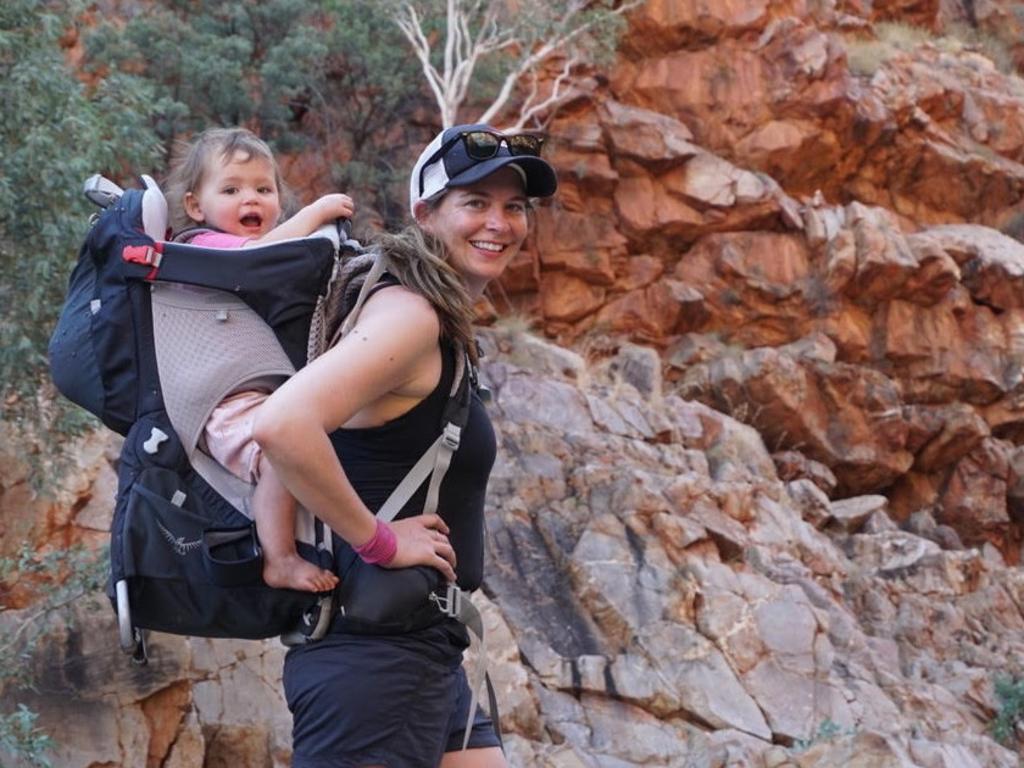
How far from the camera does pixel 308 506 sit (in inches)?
94.6

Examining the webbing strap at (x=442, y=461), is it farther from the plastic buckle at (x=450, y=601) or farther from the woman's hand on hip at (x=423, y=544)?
the plastic buckle at (x=450, y=601)

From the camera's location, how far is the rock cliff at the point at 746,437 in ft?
26.6

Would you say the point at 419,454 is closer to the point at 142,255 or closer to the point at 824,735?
the point at 142,255

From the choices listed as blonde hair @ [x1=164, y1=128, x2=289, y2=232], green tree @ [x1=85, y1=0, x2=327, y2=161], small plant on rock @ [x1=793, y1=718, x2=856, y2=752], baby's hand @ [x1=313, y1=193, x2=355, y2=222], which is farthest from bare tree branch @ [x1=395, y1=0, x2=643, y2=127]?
baby's hand @ [x1=313, y1=193, x2=355, y2=222]

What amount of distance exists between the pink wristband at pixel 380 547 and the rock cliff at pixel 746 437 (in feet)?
15.4

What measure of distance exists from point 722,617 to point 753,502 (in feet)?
8.39

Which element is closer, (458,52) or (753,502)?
(753,502)

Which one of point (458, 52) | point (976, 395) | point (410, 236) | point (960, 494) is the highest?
point (410, 236)

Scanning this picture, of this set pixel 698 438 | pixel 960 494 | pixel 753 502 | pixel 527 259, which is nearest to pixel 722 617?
pixel 753 502

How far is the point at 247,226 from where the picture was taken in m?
3.02

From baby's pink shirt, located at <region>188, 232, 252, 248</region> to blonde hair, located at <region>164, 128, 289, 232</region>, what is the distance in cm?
18

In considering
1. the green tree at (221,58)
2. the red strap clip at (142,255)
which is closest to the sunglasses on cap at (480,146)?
the red strap clip at (142,255)

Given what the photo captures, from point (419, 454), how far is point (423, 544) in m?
0.18

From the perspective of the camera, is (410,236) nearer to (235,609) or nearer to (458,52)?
(235,609)
